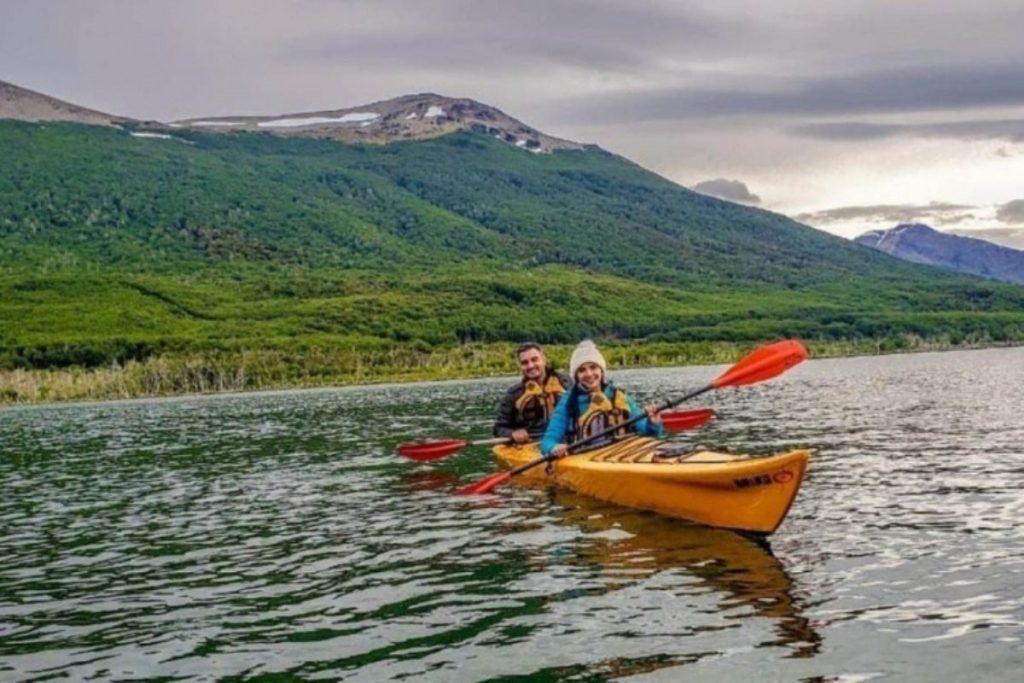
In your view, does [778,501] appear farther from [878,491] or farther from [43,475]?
[43,475]

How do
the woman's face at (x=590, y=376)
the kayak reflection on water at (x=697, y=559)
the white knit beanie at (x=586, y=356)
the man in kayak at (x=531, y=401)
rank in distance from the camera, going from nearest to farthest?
1. the kayak reflection on water at (x=697, y=559)
2. the white knit beanie at (x=586, y=356)
3. the woman's face at (x=590, y=376)
4. the man in kayak at (x=531, y=401)

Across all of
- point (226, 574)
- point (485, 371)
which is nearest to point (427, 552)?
point (226, 574)

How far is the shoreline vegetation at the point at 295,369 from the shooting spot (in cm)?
10344

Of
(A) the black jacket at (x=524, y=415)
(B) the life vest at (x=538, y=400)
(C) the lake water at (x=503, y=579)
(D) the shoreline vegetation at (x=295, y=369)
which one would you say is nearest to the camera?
(C) the lake water at (x=503, y=579)

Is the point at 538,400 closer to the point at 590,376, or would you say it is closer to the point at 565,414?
the point at 565,414

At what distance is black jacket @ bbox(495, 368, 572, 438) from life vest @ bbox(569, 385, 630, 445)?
15.5 ft

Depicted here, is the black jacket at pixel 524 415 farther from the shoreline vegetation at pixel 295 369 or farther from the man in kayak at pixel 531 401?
the shoreline vegetation at pixel 295 369

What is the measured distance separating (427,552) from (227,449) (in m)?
22.4

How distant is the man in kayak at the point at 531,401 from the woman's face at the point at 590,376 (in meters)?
4.10

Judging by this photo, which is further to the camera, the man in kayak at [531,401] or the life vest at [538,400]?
the life vest at [538,400]

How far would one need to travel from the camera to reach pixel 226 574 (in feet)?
50.0

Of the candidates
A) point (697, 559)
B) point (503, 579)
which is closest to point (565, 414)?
point (697, 559)

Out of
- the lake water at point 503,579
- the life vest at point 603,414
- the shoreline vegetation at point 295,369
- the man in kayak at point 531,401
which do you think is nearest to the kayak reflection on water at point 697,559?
the lake water at point 503,579

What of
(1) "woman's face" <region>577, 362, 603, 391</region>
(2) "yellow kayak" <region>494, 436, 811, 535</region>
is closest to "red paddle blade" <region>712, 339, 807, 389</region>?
(2) "yellow kayak" <region>494, 436, 811, 535</region>
